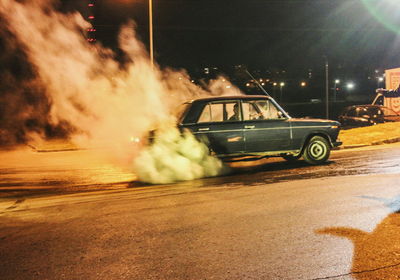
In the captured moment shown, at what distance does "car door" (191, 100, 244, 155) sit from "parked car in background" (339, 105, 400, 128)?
14.6m

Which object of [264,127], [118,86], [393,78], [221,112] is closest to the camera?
[221,112]

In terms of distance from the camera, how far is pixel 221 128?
30.8ft

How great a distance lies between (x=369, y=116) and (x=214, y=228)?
1911 cm

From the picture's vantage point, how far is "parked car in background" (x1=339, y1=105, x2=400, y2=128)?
21.8 m

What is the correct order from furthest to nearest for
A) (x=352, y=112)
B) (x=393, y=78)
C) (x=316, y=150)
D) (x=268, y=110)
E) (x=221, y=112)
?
1. (x=393, y=78)
2. (x=352, y=112)
3. (x=316, y=150)
4. (x=268, y=110)
5. (x=221, y=112)

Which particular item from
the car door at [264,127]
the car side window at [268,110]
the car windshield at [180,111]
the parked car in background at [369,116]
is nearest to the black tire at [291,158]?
the car door at [264,127]

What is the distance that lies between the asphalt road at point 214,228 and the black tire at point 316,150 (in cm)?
110

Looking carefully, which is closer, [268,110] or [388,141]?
[268,110]

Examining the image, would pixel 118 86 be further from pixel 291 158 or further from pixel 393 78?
pixel 393 78

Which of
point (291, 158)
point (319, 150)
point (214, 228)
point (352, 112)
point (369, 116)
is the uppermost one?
point (352, 112)

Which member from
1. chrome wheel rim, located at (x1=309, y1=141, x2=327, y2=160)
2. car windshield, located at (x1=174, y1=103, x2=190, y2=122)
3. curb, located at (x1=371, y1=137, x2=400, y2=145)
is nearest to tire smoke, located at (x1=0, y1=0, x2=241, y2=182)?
car windshield, located at (x1=174, y1=103, x2=190, y2=122)

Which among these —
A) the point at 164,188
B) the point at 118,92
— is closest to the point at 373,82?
the point at 118,92

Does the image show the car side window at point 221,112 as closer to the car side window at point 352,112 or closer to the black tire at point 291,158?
the black tire at point 291,158

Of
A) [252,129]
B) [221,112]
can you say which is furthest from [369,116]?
[221,112]
